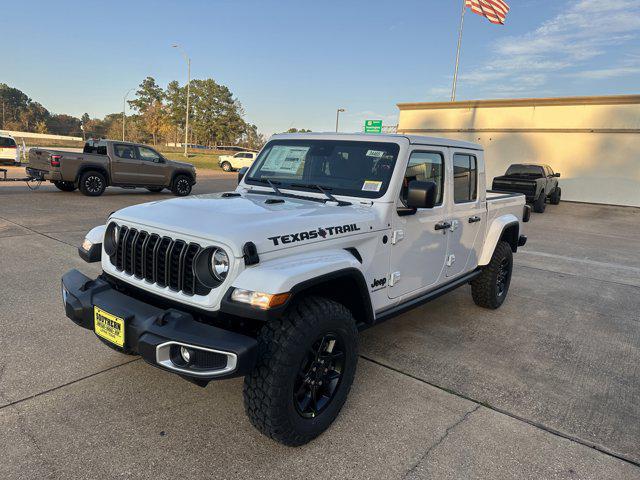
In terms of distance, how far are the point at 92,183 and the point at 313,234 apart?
41.4ft

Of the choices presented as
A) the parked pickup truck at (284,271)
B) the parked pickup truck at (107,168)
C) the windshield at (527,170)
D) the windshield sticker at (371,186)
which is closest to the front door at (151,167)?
the parked pickup truck at (107,168)

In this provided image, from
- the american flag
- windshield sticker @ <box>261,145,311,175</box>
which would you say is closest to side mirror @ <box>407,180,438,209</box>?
windshield sticker @ <box>261,145,311,175</box>

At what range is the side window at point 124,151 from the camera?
532 inches

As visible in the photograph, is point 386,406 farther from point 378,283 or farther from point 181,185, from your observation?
point 181,185

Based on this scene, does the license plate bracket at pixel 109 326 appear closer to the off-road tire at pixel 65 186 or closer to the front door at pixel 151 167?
the front door at pixel 151 167

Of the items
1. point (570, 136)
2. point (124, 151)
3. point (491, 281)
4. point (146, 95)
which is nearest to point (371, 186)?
point (491, 281)

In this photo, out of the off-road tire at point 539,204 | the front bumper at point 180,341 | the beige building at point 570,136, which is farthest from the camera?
the beige building at point 570,136

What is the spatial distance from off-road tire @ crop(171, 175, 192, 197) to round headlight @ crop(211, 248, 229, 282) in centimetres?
1338

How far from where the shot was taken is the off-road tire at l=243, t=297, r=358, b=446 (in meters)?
2.22

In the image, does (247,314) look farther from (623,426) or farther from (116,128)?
(116,128)

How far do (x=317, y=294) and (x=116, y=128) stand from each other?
94157 millimetres

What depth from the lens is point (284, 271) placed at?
2.25 m

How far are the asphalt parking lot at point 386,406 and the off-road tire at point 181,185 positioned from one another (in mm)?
10201

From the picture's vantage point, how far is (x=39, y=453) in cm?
231
